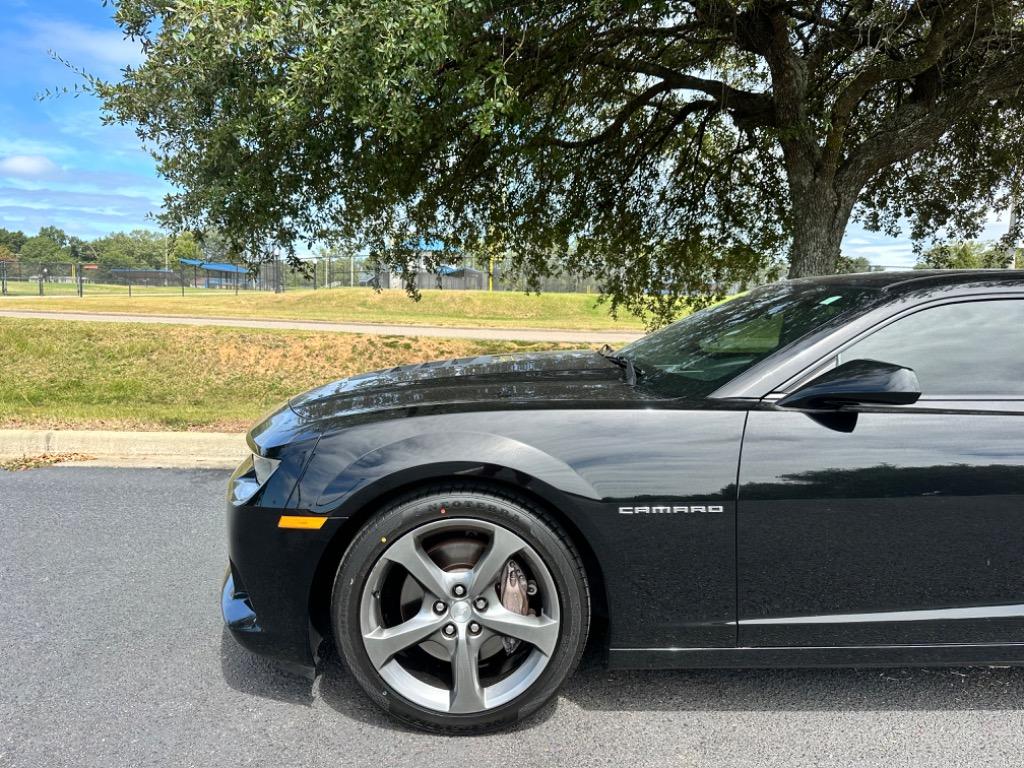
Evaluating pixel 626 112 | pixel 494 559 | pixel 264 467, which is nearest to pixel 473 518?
pixel 494 559

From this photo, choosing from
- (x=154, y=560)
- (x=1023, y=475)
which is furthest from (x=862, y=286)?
(x=154, y=560)

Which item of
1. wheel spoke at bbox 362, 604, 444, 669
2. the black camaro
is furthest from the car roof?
wheel spoke at bbox 362, 604, 444, 669

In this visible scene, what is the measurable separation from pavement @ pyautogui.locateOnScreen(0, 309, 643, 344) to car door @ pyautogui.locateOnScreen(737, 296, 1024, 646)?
1236 cm

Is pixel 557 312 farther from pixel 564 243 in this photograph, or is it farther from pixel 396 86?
pixel 396 86

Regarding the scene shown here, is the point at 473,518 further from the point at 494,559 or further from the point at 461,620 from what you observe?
the point at 461,620

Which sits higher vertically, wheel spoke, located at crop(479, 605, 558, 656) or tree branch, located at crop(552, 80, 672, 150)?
tree branch, located at crop(552, 80, 672, 150)

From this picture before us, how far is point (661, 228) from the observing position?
987cm

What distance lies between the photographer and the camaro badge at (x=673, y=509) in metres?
2.16

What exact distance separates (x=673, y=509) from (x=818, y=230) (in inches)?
235

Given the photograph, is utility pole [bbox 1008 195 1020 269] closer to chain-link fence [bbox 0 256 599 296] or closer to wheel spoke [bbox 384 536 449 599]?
wheel spoke [bbox 384 536 449 599]

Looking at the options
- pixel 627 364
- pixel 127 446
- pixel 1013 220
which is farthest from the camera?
pixel 1013 220

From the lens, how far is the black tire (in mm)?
2180

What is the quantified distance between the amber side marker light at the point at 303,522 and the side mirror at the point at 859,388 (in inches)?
59.6

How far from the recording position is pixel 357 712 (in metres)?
2.37
